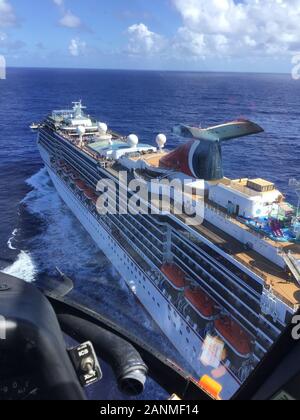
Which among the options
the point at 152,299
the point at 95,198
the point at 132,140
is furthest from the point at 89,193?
the point at 152,299

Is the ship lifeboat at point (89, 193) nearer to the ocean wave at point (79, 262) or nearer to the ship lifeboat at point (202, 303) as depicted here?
the ocean wave at point (79, 262)

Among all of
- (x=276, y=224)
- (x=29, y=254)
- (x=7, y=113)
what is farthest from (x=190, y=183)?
(x=7, y=113)

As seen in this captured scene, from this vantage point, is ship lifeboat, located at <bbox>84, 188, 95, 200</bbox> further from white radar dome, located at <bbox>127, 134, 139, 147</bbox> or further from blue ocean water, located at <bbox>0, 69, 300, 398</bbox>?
white radar dome, located at <bbox>127, 134, 139, 147</bbox>

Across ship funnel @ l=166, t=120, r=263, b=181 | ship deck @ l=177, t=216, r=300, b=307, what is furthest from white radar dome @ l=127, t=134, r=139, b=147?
ship deck @ l=177, t=216, r=300, b=307

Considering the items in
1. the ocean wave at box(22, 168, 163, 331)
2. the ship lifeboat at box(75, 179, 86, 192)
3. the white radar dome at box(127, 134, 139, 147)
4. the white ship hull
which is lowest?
the ocean wave at box(22, 168, 163, 331)

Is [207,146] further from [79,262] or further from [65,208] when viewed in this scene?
[65,208]

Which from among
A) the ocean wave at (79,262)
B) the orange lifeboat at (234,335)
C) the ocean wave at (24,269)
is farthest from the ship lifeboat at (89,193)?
the orange lifeboat at (234,335)
